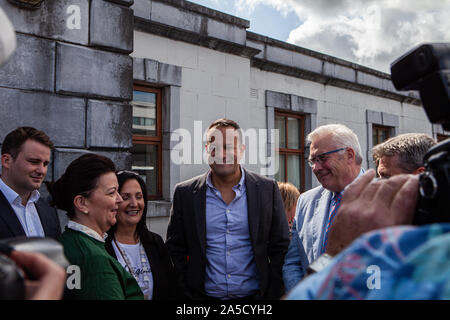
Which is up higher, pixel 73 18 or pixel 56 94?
pixel 73 18

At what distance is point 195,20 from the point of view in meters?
5.75

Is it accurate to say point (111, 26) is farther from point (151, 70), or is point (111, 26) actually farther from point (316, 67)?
point (316, 67)

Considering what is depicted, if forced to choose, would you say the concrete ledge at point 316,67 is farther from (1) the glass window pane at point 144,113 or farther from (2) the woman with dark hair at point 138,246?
(2) the woman with dark hair at point 138,246

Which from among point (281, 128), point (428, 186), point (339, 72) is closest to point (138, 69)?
point (281, 128)

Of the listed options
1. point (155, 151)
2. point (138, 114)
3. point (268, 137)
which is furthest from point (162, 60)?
point (268, 137)

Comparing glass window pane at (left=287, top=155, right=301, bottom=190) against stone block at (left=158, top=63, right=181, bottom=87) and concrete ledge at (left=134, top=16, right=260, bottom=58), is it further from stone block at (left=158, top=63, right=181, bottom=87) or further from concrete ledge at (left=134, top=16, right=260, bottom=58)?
stone block at (left=158, top=63, right=181, bottom=87)

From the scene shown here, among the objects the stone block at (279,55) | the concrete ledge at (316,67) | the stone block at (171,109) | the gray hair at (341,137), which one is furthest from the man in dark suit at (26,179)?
the stone block at (279,55)

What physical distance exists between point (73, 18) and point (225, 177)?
2190 millimetres

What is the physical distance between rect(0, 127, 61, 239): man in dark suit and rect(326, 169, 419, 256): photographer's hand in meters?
2.22

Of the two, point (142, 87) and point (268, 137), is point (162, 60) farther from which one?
point (268, 137)

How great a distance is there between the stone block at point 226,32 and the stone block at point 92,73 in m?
2.31

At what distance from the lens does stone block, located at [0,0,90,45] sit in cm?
342

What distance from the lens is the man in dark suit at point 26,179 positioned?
256 cm

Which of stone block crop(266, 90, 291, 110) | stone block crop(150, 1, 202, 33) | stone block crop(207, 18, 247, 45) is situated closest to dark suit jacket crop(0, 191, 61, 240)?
stone block crop(150, 1, 202, 33)
